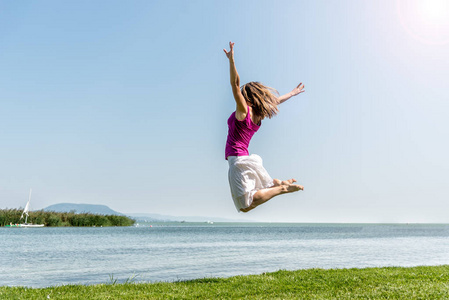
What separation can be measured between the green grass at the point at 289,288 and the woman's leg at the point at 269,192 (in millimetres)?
4930

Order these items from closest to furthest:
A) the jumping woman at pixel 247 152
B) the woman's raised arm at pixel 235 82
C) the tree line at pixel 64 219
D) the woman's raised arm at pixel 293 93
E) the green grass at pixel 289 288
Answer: the woman's raised arm at pixel 235 82 < the jumping woman at pixel 247 152 < the woman's raised arm at pixel 293 93 < the green grass at pixel 289 288 < the tree line at pixel 64 219

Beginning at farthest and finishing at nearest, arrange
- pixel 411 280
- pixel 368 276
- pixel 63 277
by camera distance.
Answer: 1. pixel 63 277
2. pixel 368 276
3. pixel 411 280

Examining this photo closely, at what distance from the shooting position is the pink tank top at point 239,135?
21.3ft

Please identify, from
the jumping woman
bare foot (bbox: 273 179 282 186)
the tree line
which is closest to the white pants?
the jumping woman

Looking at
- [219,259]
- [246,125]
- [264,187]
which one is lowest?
[219,259]

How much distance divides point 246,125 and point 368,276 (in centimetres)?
919

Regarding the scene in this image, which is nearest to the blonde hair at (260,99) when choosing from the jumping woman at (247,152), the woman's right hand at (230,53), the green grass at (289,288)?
the jumping woman at (247,152)

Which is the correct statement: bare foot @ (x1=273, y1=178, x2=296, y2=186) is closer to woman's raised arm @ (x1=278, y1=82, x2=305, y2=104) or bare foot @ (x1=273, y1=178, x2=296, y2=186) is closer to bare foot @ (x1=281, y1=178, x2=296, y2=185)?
bare foot @ (x1=281, y1=178, x2=296, y2=185)

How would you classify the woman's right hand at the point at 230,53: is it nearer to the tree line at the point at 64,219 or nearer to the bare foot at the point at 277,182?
the bare foot at the point at 277,182

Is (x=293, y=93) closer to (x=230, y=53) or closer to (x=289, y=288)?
(x=230, y=53)

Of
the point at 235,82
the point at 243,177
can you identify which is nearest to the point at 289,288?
the point at 243,177

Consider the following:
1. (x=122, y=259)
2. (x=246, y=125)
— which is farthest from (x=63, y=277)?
(x=246, y=125)

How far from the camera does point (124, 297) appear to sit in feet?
35.8

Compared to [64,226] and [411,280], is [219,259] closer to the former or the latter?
[411,280]
